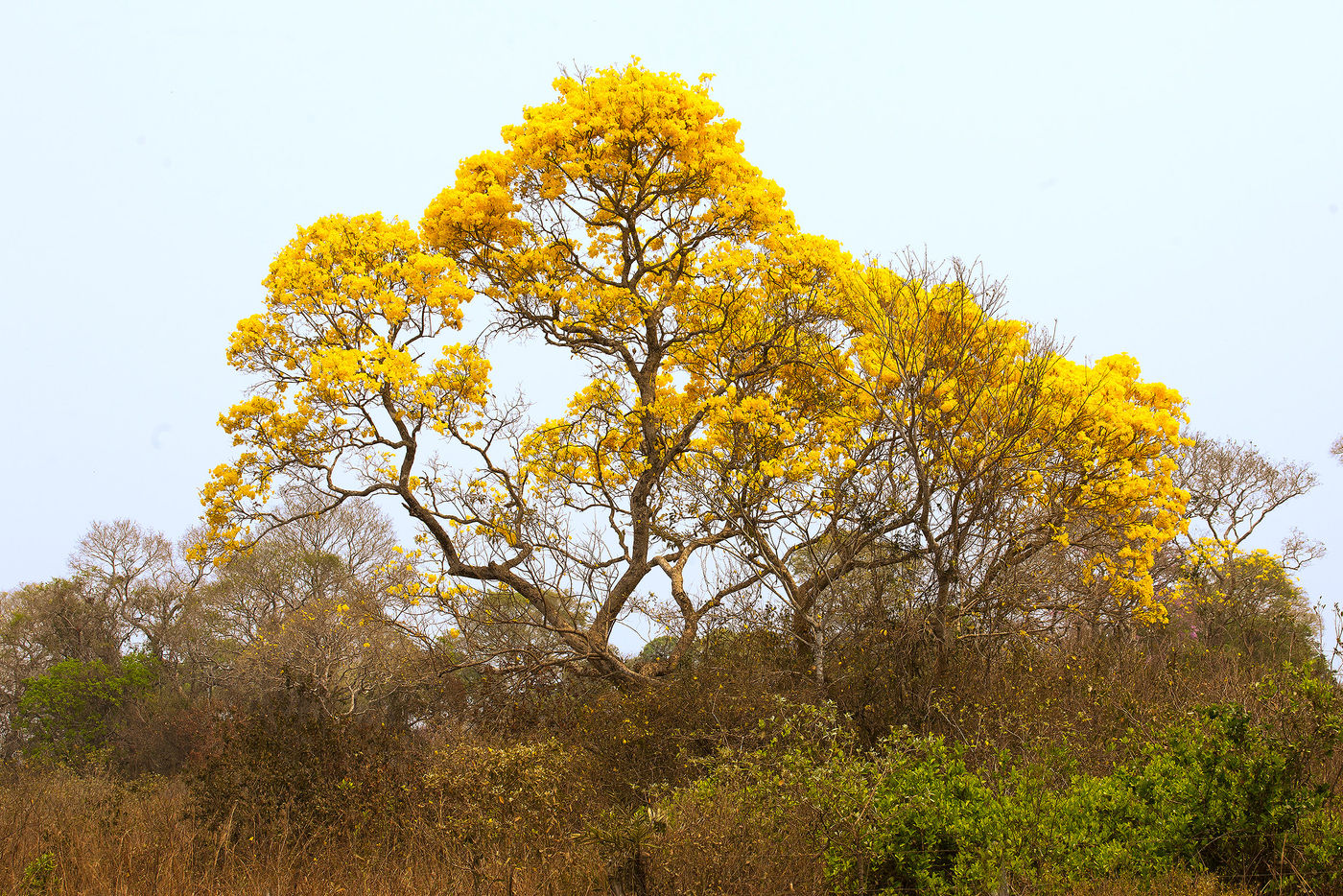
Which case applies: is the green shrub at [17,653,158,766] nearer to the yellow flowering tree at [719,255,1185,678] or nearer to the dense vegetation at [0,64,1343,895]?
the dense vegetation at [0,64,1343,895]

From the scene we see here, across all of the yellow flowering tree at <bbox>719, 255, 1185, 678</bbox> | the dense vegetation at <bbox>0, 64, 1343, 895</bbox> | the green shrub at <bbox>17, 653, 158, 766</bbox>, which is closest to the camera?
the dense vegetation at <bbox>0, 64, 1343, 895</bbox>

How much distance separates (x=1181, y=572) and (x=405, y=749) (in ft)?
50.2

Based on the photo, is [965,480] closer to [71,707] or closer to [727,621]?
[727,621]

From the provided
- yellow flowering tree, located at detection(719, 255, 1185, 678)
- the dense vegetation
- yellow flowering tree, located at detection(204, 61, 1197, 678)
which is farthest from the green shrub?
yellow flowering tree, located at detection(719, 255, 1185, 678)

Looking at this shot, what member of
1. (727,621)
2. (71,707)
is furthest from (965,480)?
(71,707)

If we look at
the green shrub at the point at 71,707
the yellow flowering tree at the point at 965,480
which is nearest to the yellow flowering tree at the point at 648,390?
the yellow flowering tree at the point at 965,480

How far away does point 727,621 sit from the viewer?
12547mm

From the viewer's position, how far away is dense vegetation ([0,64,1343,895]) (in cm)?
657

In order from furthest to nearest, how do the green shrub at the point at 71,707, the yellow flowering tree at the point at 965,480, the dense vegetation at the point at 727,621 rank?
the green shrub at the point at 71,707
the yellow flowering tree at the point at 965,480
the dense vegetation at the point at 727,621

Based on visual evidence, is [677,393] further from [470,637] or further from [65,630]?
[65,630]

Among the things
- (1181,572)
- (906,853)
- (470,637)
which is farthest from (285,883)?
(1181,572)

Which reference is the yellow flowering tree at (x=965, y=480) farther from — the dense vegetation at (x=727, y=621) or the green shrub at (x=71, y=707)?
the green shrub at (x=71, y=707)

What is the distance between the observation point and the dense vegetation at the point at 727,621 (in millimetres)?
6570

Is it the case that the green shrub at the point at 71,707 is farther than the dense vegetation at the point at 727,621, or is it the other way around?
the green shrub at the point at 71,707
